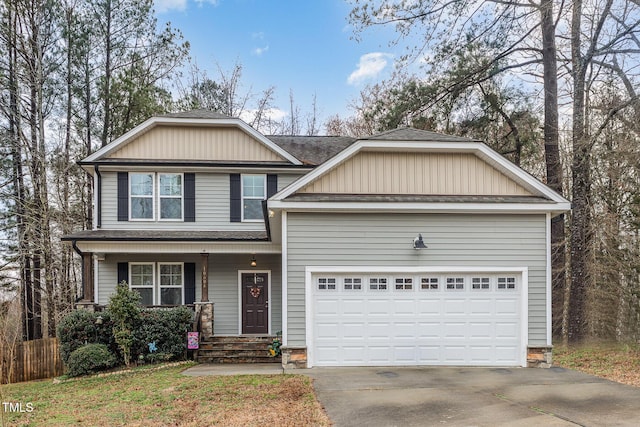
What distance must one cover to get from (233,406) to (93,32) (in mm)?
16977

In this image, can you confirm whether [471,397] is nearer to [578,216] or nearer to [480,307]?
[480,307]

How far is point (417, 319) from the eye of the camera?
9.36 m

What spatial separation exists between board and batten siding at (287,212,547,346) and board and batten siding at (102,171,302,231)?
4.59 meters

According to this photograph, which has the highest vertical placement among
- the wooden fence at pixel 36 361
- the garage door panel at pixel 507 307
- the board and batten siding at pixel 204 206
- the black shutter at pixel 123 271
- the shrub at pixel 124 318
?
the board and batten siding at pixel 204 206

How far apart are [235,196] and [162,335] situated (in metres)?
4.67

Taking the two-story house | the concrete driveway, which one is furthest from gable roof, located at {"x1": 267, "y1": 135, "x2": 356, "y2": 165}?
the concrete driveway

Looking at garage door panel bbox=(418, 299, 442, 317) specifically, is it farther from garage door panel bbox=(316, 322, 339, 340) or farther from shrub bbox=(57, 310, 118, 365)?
shrub bbox=(57, 310, 118, 365)

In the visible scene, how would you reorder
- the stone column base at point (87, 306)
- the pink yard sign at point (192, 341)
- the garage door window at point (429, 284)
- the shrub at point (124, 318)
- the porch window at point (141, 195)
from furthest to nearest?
the porch window at point (141, 195), the stone column base at point (87, 306), the pink yard sign at point (192, 341), the shrub at point (124, 318), the garage door window at point (429, 284)

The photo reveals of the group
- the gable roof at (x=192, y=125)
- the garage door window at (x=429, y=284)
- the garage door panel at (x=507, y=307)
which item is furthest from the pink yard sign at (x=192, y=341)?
the garage door panel at (x=507, y=307)

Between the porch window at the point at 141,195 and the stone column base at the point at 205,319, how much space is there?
3.44 m

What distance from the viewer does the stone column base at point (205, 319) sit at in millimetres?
11625

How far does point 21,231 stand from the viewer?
16609 millimetres

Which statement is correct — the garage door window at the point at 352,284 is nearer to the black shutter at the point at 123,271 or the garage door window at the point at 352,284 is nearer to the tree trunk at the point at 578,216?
the black shutter at the point at 123,271

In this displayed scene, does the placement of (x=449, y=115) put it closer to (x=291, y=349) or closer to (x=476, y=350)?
(x=476, y=350)
